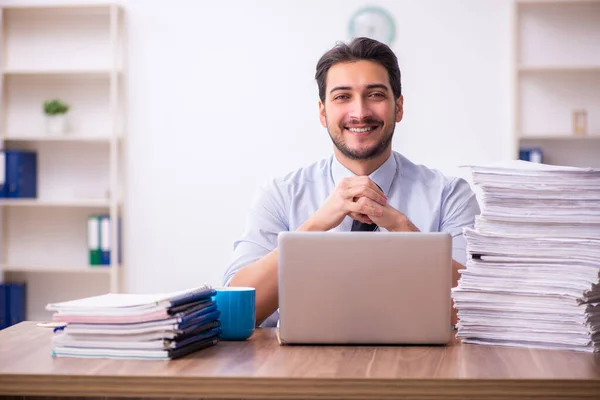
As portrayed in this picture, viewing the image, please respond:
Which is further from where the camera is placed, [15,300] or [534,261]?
[15,300]

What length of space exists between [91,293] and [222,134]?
49.2 inches

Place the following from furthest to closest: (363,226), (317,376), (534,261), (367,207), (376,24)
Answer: (376,24) → (363,226) → (367,207) → (534,261) → (317,376)

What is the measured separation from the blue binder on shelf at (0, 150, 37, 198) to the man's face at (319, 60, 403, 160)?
2.82m

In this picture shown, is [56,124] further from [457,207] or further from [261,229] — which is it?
[457,207]

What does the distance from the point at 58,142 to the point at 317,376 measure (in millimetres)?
3994

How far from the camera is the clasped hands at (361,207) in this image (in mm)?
1945

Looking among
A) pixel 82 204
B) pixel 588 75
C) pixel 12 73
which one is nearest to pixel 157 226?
pixel 82 204

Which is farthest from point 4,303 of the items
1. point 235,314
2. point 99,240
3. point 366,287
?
point 366,287

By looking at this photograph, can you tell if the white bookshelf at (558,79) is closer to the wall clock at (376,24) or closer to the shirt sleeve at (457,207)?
the wall clock at (376,24)

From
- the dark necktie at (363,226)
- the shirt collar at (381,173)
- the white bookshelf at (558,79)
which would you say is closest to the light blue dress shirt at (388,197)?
the shirt collar at (381,173)

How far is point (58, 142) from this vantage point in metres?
4.85

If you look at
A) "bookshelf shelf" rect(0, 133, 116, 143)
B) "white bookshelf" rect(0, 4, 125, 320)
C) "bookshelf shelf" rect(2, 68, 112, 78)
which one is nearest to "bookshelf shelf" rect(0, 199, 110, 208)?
"white bookshelf" rect(0, 4, 125, 320)

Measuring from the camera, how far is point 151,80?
15.7 feet

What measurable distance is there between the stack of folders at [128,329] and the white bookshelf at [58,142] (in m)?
3.47
